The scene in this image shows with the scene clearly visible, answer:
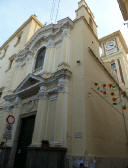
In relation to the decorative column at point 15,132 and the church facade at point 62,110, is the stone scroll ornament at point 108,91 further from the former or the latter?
the decorative column at point 15,132

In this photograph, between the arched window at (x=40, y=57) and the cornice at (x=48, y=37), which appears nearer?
the cornice at (x=48, y=37)

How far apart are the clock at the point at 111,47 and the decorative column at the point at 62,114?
15437 millimetres

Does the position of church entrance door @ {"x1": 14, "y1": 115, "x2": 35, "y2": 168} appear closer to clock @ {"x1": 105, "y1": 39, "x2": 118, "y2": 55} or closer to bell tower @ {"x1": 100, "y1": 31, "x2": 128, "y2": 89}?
bell tower @ {"x1": 100, "y1": 31, "x2": 128, "y2": 89}

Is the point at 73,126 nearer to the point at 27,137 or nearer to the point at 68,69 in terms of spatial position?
the point at 68,69

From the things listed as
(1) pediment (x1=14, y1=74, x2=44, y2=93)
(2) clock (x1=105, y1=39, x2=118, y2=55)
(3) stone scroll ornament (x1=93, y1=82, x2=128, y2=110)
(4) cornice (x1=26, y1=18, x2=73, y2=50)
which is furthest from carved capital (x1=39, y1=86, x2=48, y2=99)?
(2) clock (x1=105, y1=39, x2=118, y2=55)

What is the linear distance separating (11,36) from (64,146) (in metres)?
17.1

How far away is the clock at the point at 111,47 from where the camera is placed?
20.0 metres

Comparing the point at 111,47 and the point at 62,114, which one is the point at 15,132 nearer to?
the point at 62,114

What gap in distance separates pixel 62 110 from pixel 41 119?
1329mm

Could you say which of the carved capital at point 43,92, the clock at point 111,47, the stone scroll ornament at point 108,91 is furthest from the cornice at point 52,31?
the clock at point 111,47

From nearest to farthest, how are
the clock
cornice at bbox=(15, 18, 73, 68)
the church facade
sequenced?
the church facade, cornice at bbox=(15, 18, 73, 68), the clock

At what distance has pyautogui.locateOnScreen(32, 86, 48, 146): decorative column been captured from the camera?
254 inches

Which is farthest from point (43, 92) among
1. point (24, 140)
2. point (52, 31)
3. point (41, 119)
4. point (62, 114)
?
point (52, 31)

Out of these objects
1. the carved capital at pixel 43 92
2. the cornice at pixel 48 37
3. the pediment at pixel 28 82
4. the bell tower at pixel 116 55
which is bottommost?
the carved capital at pixel 43 92
